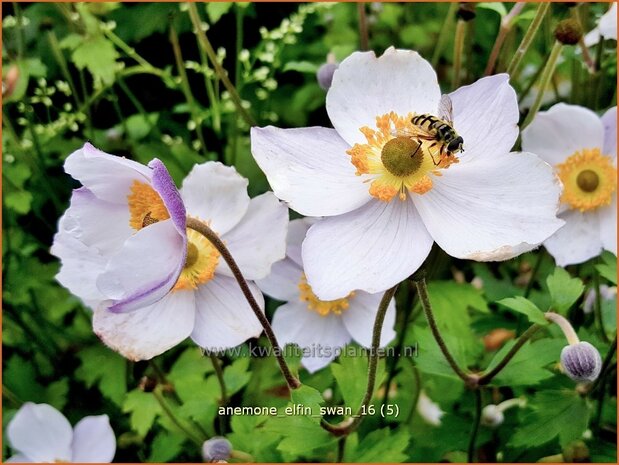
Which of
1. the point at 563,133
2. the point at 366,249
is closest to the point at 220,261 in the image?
the point at 366,249

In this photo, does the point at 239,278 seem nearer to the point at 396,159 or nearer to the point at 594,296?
the point at 396,159

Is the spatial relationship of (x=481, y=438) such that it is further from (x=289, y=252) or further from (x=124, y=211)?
(x=124, y=211)

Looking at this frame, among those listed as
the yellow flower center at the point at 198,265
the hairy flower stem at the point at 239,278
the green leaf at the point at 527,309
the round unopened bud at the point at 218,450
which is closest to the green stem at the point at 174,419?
the round unopened bud at the point at 218,450

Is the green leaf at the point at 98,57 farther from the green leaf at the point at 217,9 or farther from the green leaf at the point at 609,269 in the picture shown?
the green leaf at the point at 609,269

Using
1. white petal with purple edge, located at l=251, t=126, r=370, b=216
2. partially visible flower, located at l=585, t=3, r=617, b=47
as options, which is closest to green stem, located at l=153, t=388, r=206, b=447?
white petal with purple edge, located at l=251, t=126, r=370, b=216

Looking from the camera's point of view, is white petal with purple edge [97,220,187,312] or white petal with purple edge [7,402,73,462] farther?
white petal with purple edge [7,402,73,462]

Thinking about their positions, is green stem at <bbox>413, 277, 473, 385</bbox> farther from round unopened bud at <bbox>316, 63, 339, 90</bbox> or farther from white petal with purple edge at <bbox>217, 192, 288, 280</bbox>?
round unopened bud at <bbox>316, 63, 339, 90</bbox>
